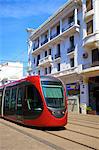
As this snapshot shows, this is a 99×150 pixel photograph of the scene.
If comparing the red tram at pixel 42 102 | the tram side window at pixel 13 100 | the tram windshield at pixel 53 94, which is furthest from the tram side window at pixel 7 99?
the tram windshield at pixel 53 94

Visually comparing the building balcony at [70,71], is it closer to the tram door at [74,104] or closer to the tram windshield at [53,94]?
the tram door at [74,104]

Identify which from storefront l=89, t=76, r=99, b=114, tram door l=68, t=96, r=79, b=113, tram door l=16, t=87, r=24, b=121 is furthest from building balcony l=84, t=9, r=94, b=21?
tram door l=16, t=87, r=24, b=121

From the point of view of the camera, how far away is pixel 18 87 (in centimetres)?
1716

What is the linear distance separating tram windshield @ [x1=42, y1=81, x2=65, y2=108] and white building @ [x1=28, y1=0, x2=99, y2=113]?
13265mm

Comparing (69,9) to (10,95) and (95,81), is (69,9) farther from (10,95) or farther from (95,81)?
(10,95)

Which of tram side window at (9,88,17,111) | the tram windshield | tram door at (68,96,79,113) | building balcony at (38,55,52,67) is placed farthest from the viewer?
building balcony at (38,55,52,67)

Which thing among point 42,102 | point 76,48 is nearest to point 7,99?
point 42,102

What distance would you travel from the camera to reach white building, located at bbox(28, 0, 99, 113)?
2922 centimetres

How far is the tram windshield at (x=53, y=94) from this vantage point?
14289 mm

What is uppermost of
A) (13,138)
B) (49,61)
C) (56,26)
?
(56,26)

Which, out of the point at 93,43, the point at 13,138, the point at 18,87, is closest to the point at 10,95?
the point at 18,87

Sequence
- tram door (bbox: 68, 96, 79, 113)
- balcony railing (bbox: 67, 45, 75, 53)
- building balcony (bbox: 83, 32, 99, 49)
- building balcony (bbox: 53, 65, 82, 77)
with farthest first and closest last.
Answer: balcony railing (bbox: 67, 45, 75, 53), tram door (bbox: 68, 96, 79, 113), building balcony (bbox: 53, 65, 82, 77), building balcony (bbox: 83, 32, 99, 49)

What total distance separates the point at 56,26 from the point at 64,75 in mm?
7448

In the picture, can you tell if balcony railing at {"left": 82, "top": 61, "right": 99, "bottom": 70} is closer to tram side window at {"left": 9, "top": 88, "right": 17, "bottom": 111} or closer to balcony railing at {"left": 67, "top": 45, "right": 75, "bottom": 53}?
balcony railing at {"left": 67, "top": 45, "right": 75, "bottom": 53}
